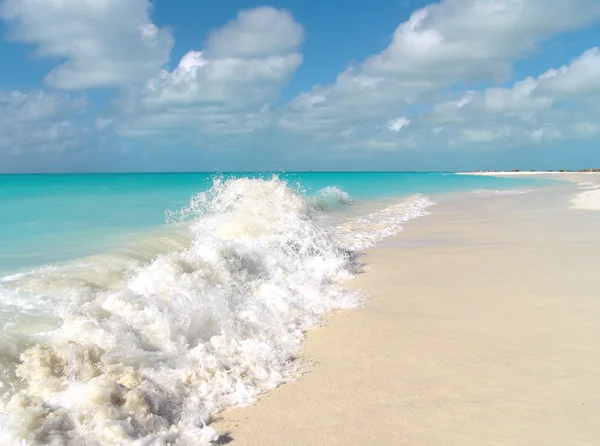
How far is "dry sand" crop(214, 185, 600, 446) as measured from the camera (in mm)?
3494

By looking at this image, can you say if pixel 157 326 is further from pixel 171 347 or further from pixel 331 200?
pixel 331 200

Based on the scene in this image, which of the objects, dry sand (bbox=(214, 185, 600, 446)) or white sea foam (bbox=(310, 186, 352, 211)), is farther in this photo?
white sea foam (bbox=(310, 186, 352, 211))

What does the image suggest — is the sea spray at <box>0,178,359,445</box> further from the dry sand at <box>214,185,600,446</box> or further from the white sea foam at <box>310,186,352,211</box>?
the white sea foam at <box>310,186,352,211</box>

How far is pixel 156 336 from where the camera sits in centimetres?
498

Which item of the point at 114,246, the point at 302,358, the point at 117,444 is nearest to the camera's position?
the point at 117,444

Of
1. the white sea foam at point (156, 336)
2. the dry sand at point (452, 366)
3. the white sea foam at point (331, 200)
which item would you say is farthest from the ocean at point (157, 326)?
the white sea foam at point (331, 200)

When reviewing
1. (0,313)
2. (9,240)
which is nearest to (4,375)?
(0,313)

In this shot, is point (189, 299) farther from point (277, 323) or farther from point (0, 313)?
point (0, 313)

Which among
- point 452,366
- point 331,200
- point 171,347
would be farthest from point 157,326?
point 331,200

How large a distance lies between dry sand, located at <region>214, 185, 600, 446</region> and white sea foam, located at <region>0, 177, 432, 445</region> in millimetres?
403

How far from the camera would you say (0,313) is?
5.91 meters

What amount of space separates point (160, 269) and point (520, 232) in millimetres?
9839

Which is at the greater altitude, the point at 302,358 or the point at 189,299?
the point at 189,299

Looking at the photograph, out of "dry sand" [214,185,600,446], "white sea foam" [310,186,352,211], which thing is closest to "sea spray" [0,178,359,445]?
"dry sand" [214,185,600,446]
